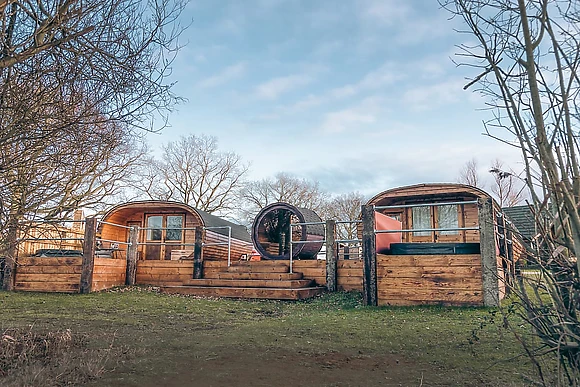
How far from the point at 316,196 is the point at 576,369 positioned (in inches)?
1307

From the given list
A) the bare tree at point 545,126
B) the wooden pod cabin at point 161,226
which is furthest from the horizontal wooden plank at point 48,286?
the bare tree at point 545,126

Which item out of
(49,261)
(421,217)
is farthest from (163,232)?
(421,217)

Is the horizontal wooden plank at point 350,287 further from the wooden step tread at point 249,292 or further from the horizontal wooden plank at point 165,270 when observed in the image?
the horizontal wooden plank at point 165,270

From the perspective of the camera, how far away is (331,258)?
9766mm

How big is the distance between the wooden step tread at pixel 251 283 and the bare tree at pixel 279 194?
21423 millimetres

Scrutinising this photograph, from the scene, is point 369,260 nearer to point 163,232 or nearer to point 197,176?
point 163,232

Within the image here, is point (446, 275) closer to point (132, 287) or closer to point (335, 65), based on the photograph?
point (335, 65)

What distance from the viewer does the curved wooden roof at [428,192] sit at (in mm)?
12602

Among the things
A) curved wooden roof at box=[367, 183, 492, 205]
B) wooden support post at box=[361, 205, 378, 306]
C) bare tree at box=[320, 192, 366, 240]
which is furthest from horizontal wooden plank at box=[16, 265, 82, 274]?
bare tree at box=[320, 192, 366, 240]

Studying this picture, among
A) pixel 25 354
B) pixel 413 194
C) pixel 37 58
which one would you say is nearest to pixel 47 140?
pixel 37 58

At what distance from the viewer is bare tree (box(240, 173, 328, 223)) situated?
1299 inches

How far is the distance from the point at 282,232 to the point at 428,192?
467cm

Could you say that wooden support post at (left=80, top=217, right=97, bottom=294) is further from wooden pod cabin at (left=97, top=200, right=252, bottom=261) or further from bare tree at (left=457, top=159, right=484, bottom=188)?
bare tree at (left=457, top=159, right=484, bottom=188)

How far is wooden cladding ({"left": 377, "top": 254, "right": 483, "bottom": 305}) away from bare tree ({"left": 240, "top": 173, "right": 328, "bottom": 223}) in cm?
→ 2443
